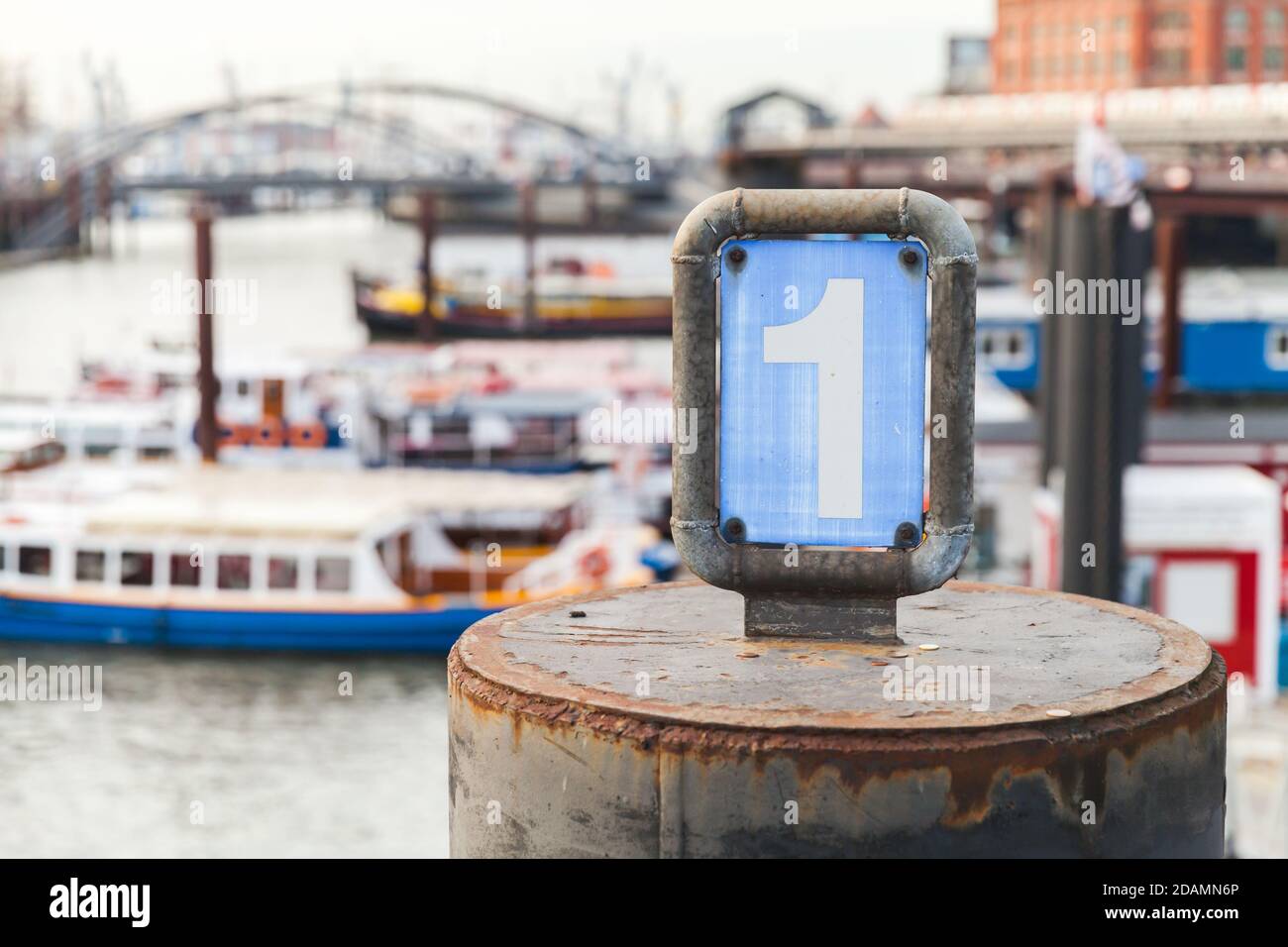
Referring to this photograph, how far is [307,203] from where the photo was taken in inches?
7480

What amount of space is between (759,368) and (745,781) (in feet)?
3.27

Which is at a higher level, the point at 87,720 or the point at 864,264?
the point at 864,264

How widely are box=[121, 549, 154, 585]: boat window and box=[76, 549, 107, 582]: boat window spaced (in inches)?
12.3

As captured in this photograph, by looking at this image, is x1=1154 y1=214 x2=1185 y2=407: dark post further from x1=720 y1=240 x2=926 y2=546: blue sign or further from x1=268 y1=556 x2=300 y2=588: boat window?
x1=720 y1=240 x2=926 y2=546: blue sign

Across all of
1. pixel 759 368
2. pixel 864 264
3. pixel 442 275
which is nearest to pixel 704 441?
pixel 759 368

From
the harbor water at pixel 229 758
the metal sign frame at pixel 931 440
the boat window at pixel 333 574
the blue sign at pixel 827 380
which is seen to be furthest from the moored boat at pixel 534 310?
the blue sign at pixel 827 380

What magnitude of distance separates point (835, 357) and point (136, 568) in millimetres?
26855

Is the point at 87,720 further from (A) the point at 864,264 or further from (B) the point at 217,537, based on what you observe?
(A) the point at 864,264

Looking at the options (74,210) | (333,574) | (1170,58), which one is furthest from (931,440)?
(74,210)

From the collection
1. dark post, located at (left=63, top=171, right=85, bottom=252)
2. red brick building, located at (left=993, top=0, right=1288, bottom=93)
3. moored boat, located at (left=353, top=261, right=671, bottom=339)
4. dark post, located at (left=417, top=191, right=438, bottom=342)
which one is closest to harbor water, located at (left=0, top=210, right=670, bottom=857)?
dark post, located at (left=417, top=191, right=438, bottom=342)

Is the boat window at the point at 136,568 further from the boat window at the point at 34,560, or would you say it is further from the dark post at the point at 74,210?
the dark post at the point at 74,210

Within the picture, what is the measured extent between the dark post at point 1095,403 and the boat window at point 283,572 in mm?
16515

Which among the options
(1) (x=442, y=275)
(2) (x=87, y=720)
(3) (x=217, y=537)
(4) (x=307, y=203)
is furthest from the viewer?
(4) (x=307, y=203)

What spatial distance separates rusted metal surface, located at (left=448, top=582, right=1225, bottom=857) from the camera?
3.43 metres
